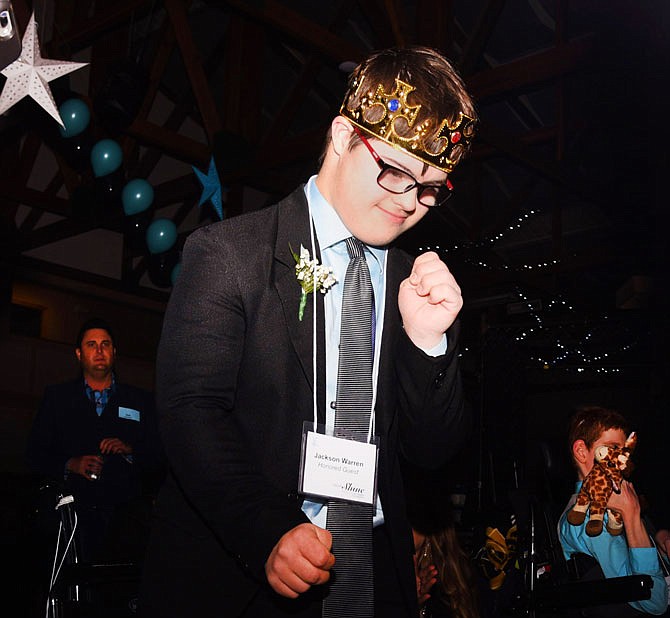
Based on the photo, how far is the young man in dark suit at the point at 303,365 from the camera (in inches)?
44.2

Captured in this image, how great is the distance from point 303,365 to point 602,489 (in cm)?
188

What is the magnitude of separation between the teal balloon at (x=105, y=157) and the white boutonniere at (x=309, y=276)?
4.86 metres

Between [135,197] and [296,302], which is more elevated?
[135,197]

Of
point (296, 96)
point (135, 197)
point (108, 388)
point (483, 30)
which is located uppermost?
point (296, 96)

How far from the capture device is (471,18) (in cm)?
813

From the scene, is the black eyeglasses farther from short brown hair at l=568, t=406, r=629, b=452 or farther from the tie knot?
short brown hair at l=568, t=406, r=629, b=452

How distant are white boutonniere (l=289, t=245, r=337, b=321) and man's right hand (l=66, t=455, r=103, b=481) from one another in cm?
276

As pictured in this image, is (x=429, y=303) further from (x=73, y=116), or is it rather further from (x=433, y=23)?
(x=73, y=116)

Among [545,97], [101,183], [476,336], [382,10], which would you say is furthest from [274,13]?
[476,336]

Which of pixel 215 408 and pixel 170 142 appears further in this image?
pixel 170 142

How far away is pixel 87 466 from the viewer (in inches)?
148

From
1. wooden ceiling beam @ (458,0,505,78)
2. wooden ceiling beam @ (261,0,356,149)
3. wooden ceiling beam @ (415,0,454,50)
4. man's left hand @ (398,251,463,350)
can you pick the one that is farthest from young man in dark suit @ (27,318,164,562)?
wooden ceiling beam @ (458,0,505,78)

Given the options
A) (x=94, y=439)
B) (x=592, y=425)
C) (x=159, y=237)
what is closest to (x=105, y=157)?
(x=159, y=237)

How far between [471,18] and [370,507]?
7.71 m
